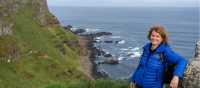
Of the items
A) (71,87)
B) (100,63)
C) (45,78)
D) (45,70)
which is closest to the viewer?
(71,87)

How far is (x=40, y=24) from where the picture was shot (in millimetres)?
81312

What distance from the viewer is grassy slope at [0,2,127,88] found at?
57.9 meters

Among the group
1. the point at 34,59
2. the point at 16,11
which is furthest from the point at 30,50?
the point at 16,11

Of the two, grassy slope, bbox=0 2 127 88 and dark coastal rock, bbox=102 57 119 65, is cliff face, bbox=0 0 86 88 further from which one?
dark coastal rock, bbox=102 57 119 65

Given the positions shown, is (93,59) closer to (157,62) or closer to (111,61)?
(111,61)

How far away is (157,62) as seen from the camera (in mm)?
8570

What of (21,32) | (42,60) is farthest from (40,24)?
(42,60)

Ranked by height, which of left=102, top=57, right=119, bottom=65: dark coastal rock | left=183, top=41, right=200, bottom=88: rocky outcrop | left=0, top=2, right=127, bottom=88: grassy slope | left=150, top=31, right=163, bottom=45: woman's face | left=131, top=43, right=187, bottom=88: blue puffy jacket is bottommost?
left=102, top=57, right=119, bottom=65: dark coastal rock

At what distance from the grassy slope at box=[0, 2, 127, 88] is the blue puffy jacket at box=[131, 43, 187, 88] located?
4306 cm

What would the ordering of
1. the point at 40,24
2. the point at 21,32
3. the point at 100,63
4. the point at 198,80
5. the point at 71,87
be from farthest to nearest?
1. the point at 100,63
2. the point at 40,24
3. the point at 21,32
4. the point at 71,87
5. the point at 198,80

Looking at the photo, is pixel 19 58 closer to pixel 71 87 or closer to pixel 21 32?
pixel 21 32

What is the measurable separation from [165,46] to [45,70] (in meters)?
58.1

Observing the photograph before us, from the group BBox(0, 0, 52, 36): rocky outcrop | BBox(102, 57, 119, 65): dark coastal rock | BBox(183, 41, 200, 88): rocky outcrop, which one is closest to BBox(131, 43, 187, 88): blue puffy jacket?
BBox(183, 41, 200, 88): rocky outcrop

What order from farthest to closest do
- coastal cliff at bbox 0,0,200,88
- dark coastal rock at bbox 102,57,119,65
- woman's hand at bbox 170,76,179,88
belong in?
dark coastal rock at bbox 102,57,119,65 < coastal cliff at bbox 0,0,200,88 < woman's hand at bbox 170,76,179,88
